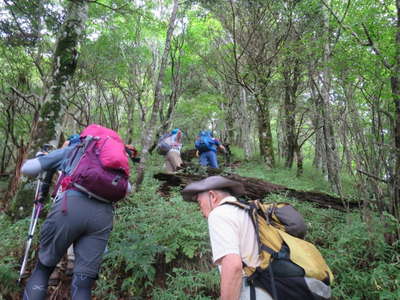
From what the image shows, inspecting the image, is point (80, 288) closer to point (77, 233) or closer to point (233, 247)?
point (77, 233)

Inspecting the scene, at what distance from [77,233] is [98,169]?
62cm

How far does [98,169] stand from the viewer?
254 cm

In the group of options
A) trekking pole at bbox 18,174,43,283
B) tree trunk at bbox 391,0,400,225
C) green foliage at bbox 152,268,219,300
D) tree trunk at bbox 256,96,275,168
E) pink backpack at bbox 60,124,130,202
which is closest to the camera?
pink backpack at bbox 60,124,130,202

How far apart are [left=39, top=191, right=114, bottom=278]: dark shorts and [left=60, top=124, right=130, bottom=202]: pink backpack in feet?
0.39

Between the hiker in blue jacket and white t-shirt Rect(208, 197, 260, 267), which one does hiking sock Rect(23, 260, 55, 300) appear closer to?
white t-shirt Rect(208, 197, 260, 267)

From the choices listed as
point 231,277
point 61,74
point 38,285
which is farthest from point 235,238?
point 61,74

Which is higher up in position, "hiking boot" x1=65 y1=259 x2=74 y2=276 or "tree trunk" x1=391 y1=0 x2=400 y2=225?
"tree trunk" x1=391 y1=0 x2=400 y2=225

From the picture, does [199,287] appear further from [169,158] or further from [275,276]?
[169,158]

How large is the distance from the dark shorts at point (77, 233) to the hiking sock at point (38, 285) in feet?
0.33

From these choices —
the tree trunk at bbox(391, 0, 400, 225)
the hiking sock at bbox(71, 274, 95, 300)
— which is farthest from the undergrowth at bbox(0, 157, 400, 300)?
the hiking sock at bbox(71, 274, 95, 300)

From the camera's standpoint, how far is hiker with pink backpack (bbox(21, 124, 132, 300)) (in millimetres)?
2402

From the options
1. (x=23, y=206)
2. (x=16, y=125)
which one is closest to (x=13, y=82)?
(x=16, y=125)

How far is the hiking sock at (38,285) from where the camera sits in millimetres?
2396

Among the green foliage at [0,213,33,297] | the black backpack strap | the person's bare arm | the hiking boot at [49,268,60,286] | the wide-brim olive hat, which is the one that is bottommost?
Result: the hiking boot at [49,268,60,286]
